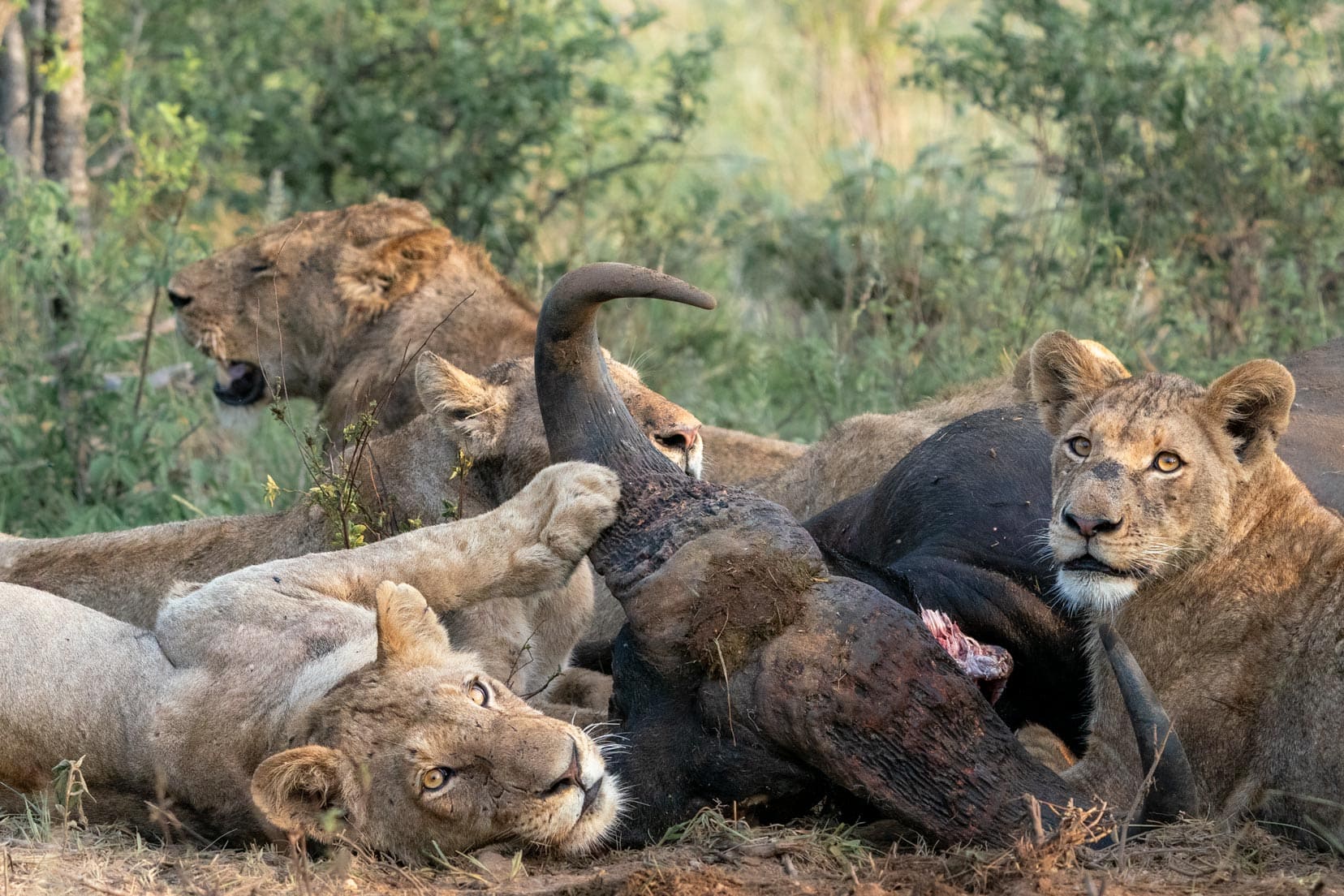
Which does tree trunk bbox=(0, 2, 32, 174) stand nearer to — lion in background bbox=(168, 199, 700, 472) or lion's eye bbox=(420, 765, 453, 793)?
lion in background bbox=(168, 199, 700, 472)

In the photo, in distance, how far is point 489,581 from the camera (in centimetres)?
438

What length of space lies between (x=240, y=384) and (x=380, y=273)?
826 millimetres

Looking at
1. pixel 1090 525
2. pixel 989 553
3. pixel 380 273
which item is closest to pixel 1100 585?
pixel 1090 525

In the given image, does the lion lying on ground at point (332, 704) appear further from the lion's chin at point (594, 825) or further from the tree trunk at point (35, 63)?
the tree trunk at point (35, 63)

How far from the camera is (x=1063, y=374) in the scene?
430 centimetres

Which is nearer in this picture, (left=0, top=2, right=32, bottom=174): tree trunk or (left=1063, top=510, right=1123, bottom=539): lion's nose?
(left=1063, top=510, right=1123, bottom=539): lion's nose

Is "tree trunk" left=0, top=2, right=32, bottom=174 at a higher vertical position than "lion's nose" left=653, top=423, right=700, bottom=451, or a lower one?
higher

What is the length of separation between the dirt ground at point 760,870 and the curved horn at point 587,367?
86 cm

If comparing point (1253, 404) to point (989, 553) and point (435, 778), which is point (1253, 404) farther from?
point (435, 778)

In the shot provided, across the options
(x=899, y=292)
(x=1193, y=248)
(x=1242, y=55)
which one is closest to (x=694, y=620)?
(x=899, y=292)

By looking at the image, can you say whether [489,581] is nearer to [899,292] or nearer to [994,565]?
[994,565]

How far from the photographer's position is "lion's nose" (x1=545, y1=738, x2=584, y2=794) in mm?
3477

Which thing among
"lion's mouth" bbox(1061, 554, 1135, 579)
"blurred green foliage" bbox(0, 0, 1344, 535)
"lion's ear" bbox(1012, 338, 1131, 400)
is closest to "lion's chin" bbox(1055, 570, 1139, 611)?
"lion's mouth" bbox(1061, 554, 1135, 579)

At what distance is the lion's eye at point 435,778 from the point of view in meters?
3.53
